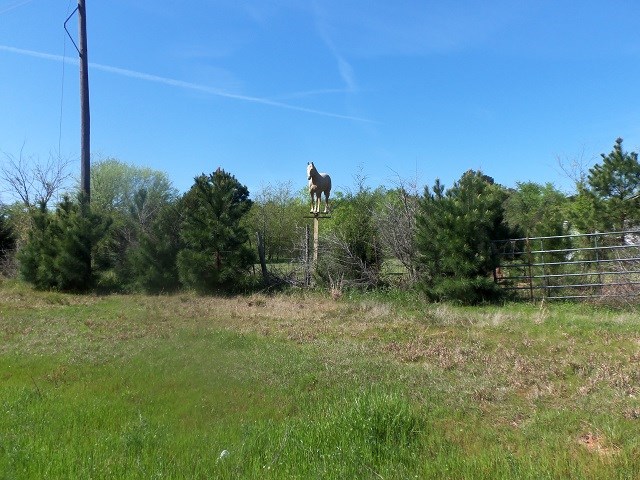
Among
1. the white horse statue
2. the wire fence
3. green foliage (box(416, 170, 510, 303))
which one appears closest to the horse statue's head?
the white horse statue

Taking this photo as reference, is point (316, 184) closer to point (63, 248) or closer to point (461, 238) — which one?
point (461, 238)

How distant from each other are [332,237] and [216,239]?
4.09m

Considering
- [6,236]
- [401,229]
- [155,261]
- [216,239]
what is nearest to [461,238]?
[401,229]

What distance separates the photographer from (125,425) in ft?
18.4

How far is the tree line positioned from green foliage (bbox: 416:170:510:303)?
1.2 inches

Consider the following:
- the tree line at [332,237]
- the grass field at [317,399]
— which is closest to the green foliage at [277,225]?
the tree line at [332,237]

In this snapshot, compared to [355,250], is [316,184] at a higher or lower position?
higher

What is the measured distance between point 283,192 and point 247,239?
12.4 m

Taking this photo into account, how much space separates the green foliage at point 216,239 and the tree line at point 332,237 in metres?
0.04

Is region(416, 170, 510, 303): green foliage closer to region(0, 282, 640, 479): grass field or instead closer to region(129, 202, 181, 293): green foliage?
region(0, 282, 640, 479): grass field

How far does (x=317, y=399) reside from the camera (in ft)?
21.6

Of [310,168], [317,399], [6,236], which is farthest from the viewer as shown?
[6,236]

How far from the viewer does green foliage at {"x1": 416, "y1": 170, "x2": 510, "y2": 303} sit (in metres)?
16.1

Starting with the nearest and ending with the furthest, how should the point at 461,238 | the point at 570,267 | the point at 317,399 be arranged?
the point at 317,399, the point at 461,238, the point at 570,267
